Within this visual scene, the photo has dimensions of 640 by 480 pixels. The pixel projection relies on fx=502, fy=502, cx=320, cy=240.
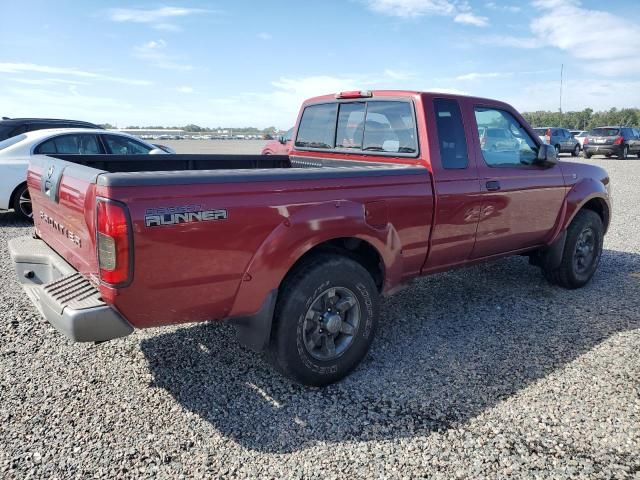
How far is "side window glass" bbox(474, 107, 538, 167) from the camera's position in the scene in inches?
169

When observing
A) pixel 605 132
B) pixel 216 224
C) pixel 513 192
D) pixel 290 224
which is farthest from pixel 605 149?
pixel 216 224

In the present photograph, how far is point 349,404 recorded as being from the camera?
313cm

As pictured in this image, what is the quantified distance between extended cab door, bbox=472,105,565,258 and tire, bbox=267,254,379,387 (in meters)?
1.41

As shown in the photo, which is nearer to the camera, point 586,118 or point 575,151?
point 575,151

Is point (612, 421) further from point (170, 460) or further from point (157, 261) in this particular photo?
point (157, 261)

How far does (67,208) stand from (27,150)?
5.74 m

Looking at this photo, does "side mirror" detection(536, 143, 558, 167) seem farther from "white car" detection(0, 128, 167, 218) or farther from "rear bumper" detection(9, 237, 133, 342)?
"white car" detection(0, 128, 167, 218)

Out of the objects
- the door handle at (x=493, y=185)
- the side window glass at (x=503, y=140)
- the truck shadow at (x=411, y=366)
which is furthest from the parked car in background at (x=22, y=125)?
the door handle at (x=493, y=185)

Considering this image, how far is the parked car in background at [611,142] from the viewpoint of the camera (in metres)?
24.5

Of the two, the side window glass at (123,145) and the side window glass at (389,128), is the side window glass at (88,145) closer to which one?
the side window glass at (123,145)

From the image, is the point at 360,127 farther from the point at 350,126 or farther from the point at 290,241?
the point at 290,241

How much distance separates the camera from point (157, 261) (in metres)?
2.51

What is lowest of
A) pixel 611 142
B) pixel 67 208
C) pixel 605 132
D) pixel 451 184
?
pixel 67 208

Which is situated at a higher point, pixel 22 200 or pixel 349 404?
pixel 22 200
